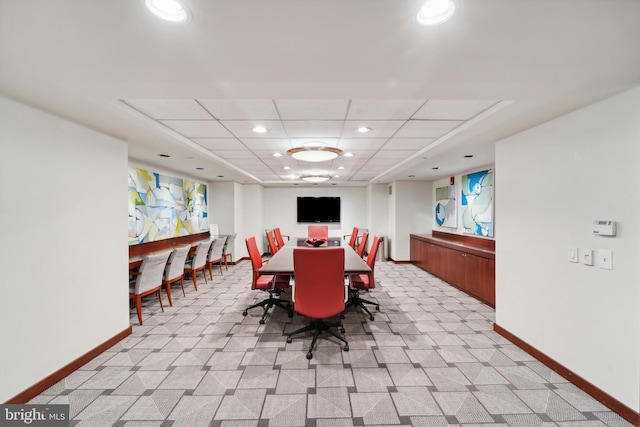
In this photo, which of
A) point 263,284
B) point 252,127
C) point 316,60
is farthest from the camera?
point 263,284

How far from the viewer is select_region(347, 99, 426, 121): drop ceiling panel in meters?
2.27

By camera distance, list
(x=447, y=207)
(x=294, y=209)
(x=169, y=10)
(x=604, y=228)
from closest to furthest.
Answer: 1. (x=169, y=10)
2. (x=604, y=228)
3. (x=447, y=207)
4. (x=294, y=209)

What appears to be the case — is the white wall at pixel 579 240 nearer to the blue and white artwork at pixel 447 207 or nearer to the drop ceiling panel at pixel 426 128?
the drop ceiling panel at pixel 426 128

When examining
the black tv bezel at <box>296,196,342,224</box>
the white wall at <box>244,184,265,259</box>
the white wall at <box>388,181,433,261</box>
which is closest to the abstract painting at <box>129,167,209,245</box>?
the white wall at <box>244,184,265,259</box>

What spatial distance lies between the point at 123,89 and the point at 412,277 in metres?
5.91

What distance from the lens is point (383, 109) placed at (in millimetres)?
2420

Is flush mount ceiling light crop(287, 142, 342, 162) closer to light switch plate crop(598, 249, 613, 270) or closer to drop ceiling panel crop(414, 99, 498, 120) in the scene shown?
drop ceiling panel crop(414, 99, 498, 120)

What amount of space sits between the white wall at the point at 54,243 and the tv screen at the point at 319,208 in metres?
6.02

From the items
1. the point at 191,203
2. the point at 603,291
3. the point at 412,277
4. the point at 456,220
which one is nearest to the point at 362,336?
the point at 603,291

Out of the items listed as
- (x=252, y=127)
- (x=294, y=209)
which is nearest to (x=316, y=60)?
(x=252, y=127)

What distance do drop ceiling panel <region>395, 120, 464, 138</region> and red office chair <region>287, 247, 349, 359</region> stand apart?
5.48ft

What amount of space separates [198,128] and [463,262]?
16.3 ft

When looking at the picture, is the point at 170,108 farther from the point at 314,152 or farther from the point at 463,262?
the point at 463,262

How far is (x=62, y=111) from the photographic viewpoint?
2.19 meters
